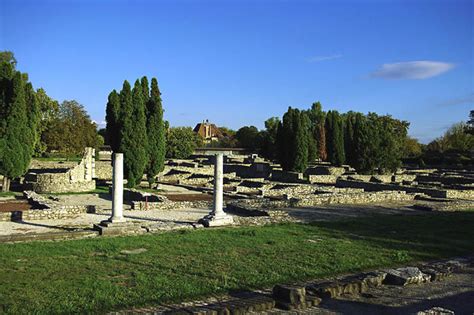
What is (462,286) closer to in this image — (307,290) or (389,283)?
(389,283)

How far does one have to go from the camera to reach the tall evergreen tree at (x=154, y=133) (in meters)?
30.1

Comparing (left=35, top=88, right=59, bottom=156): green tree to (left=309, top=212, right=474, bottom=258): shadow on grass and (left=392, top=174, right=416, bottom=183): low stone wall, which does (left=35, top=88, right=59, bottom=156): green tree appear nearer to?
(left=392, top=174, right=416, bottom=183): low stone wall

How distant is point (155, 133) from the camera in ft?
99.6

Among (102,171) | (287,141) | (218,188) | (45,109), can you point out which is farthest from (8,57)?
(218,188)

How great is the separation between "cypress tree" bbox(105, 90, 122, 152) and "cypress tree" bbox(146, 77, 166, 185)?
6.72ft

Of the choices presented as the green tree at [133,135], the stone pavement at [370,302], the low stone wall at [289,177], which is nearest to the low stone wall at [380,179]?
the low stone wall at [289,177]

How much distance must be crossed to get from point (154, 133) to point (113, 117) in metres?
2.87

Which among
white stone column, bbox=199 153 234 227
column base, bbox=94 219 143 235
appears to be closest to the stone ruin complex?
white stone column, bbox=199 153 234 227

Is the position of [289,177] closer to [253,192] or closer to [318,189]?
[253,192]

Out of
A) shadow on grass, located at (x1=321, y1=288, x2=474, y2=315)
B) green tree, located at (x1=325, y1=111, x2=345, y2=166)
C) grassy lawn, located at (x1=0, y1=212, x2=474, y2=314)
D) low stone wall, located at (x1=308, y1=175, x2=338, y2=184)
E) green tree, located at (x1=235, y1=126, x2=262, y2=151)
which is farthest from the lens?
green tree, located at (x1=235, y1=126, x2=262, y2=151)

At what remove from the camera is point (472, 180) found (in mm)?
34062

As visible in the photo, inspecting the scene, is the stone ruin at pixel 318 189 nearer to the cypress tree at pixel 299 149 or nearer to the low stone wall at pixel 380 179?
the low stone wall at pixel 380 179

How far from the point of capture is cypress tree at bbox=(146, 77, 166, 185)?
98.6 feet

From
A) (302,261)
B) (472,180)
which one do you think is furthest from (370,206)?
(472,180)
